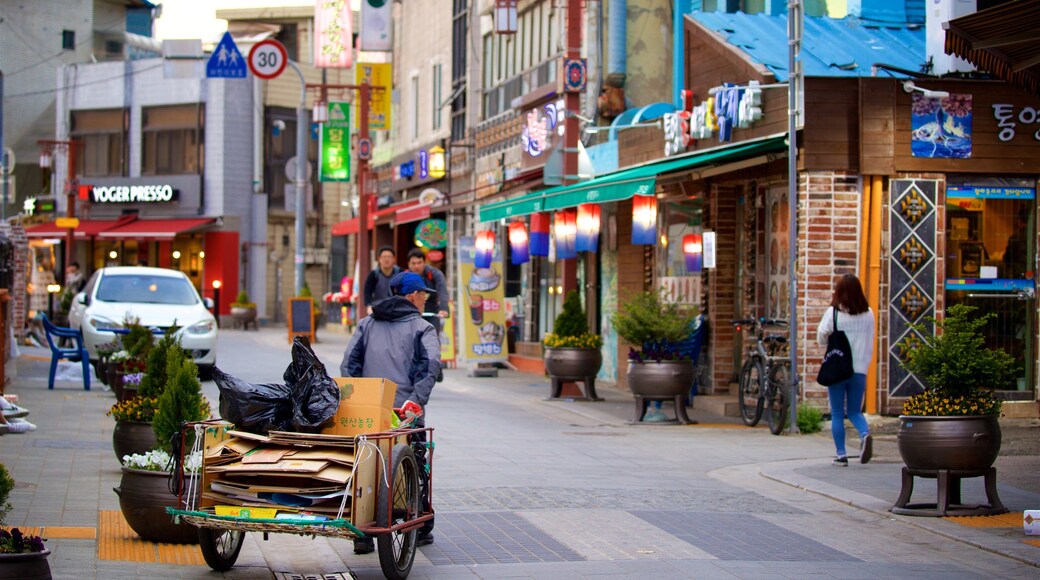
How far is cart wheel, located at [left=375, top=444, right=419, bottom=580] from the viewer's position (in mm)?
7395

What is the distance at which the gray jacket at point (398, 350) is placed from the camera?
901cm

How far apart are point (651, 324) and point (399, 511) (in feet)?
29.1

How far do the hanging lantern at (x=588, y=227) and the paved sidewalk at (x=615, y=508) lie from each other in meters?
4.42

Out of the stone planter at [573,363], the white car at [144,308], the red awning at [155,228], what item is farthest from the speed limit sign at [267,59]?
the red awning at [155,228]

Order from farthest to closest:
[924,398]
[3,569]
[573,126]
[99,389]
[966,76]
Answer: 1. [573,126]
2. [99,389]
3. [966,76]
4. [924,398]
5. [3,569]

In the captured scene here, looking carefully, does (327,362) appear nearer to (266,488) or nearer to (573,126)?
(573,126)

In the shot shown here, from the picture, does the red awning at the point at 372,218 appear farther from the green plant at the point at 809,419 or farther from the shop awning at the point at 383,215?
the green plant at the point at 809,419

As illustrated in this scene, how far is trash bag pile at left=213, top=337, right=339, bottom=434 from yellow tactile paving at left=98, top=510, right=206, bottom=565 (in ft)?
3.59

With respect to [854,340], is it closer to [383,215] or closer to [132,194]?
[383,215]

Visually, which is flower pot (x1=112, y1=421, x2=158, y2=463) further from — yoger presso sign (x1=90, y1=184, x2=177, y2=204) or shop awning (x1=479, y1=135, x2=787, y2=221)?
yoger presso sign (x1=90, y1=184, x2=177, y2=204)

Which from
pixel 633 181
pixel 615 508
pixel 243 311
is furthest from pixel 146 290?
pixel 243 311

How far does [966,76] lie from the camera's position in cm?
1550

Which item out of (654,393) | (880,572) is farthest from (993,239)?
(880,572)

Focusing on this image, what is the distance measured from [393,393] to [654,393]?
880 cm
